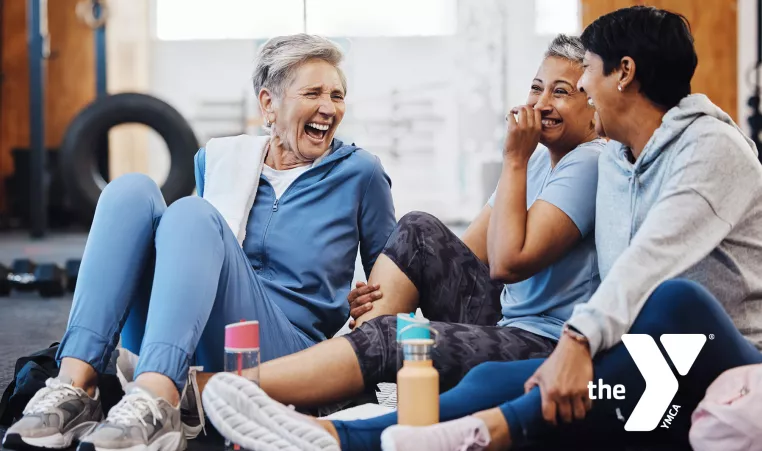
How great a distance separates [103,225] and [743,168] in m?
1.06

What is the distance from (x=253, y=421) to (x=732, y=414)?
665mm

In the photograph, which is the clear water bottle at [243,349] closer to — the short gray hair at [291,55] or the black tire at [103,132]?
the short gray hair at [291,55]

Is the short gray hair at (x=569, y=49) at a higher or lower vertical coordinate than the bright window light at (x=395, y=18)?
lower

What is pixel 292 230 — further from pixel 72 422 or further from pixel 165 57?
pixel 165 57

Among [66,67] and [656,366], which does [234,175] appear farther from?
[66,67]

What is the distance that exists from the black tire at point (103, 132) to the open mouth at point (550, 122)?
13.6ft

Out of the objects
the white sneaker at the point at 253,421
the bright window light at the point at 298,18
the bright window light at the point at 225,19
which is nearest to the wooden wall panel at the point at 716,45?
the bright window light at the point at 298,18

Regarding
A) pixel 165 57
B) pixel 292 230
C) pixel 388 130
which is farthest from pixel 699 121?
pixel 165 57

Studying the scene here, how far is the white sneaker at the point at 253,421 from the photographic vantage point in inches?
52.6

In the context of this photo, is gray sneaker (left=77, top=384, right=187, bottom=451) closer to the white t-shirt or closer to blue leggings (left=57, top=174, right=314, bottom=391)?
blue leggings (left=57, top=174, right=314, bottom=391)

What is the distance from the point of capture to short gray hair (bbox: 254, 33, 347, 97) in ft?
6.60

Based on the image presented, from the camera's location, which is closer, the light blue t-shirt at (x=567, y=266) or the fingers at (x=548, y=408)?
the fingers at (x=548, y=408)

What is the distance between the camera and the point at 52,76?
25.3ft

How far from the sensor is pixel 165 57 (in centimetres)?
725
